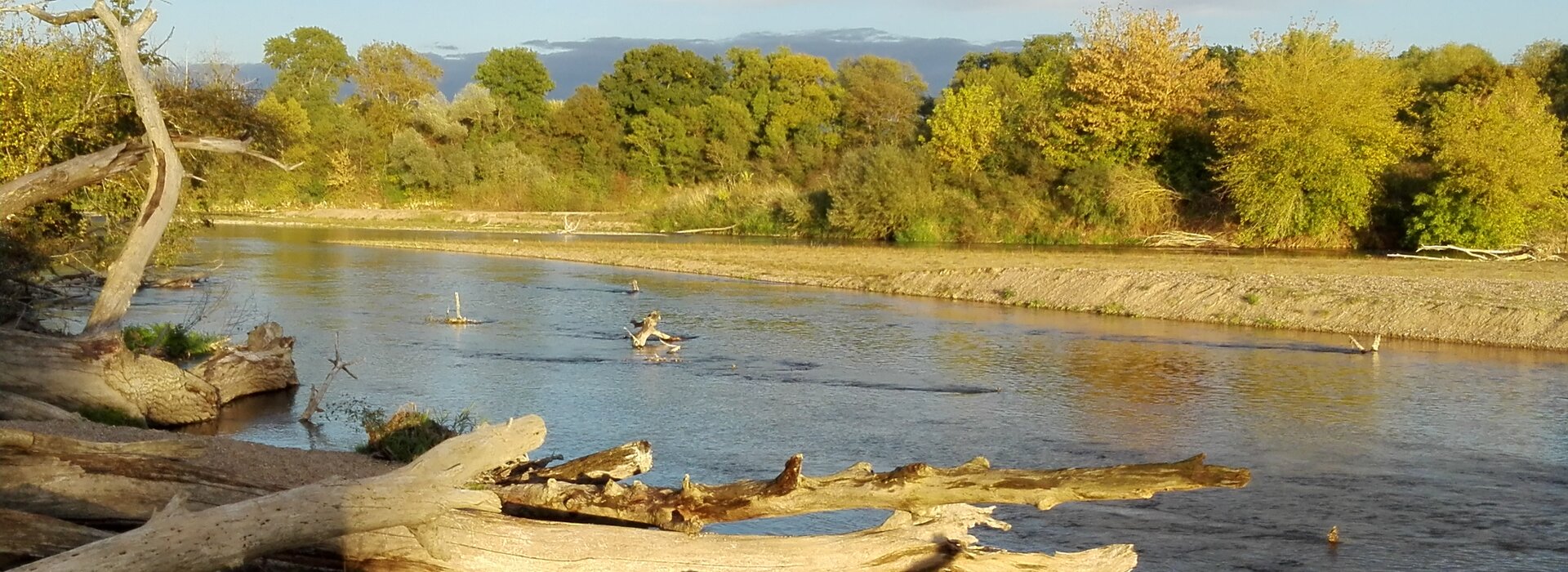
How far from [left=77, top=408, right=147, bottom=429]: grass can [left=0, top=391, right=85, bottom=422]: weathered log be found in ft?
2.37

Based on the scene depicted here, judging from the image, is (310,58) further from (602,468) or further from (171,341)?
(602,468)

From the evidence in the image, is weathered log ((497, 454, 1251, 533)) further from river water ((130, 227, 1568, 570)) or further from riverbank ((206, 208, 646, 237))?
riverbank ((206, 208, 646, 237))

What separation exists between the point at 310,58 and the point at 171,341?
89132 mm

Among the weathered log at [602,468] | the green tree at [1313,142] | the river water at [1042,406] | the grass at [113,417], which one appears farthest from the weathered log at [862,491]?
the green tree at [1313,142]

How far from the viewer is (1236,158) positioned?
4956 centimetres

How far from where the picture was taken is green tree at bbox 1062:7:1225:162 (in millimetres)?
55000

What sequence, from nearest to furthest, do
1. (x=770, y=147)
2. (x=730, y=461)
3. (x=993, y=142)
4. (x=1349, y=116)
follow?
(x=730, y=461), (x=1349, y=116), (x=993, y=142), (x=770, y=147)

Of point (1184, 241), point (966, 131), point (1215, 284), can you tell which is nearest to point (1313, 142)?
point (1184, 241)

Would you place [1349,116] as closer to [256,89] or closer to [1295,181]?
[1295,181]

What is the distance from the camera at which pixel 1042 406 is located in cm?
1706

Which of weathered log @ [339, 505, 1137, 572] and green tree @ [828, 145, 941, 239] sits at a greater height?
weathered log @ [339, 505, 1137, 572]

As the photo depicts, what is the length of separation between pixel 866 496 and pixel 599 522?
1.64 meters

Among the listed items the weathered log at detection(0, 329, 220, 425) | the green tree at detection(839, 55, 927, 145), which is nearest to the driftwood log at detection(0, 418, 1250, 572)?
the weathered log at detection(0, 329, 220, 425)

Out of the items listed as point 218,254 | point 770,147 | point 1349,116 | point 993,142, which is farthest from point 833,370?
point 770,147
